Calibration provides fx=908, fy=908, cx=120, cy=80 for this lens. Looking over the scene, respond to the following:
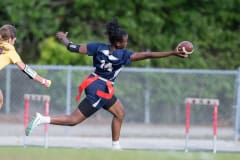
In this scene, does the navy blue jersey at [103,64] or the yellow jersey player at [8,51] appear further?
the yellow jersey player at [8,51]

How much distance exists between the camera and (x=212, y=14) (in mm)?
24672

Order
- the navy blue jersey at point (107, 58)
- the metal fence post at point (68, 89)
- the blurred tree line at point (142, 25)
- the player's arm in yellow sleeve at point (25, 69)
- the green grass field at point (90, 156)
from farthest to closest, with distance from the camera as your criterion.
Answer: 1. the blurred tree line at point (142, 25)
2. the metal fence post at point (68, 89)
3. the player's arm in yellow sleeve at point (25, 69)
4. the navy blue jersey at point (107, 58)
5. the green grass field at point (90, 156)

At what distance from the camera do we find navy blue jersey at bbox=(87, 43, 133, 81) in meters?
13.3

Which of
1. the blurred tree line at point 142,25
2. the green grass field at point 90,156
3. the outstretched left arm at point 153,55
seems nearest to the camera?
the green grass field at point 90,156

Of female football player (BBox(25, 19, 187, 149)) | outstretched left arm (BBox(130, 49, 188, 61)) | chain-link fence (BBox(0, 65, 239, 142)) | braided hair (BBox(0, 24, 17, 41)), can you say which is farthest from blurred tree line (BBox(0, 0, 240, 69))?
outstretched left arm (BBox(130, 49, 188, 61))

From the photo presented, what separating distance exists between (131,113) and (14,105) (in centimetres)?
272

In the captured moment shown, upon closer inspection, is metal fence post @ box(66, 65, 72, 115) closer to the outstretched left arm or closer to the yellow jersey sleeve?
the yellow jersey sleeve

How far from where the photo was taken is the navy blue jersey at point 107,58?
13.3 metres

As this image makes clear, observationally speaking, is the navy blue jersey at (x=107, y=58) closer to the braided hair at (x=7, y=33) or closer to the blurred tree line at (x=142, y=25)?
the braided hair at (x=7, y=33)

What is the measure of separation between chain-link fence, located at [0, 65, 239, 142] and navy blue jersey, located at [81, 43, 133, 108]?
699cm

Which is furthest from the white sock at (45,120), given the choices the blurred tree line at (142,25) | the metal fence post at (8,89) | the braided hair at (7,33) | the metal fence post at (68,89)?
the blurred tree line at (142,25)

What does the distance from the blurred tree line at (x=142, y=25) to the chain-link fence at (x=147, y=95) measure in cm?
235

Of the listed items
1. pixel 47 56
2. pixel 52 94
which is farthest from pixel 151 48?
pixel 52 94

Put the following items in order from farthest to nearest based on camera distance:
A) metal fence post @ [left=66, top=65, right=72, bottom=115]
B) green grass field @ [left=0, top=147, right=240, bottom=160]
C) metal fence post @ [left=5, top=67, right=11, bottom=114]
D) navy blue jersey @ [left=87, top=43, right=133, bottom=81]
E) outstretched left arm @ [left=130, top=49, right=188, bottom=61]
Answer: metal fence post @ [left=5, top=67, right=11, bottom=114] → metal fence post @ [left=66, top=65, right=72, bottom=115] → navy blue jersey @ [left=87, top=43, right=133, bottom=81] → outstretched left arm @ [left=130, top=49, right=188, bottom=61] → green grass field @ [left=0, top=147, right=240, bottom=160]
